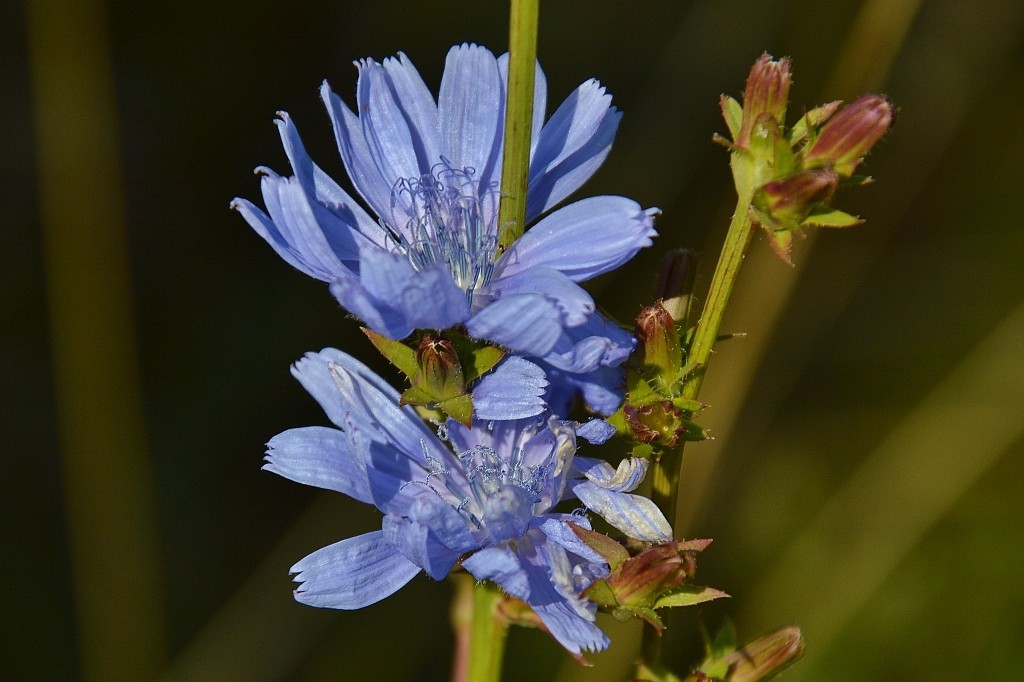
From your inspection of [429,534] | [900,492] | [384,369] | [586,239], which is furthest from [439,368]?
[900,492]

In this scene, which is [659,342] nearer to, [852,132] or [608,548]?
[608,548]

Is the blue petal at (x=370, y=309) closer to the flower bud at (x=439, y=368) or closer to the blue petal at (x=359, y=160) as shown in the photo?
the flower bud at (x=439, y=368)

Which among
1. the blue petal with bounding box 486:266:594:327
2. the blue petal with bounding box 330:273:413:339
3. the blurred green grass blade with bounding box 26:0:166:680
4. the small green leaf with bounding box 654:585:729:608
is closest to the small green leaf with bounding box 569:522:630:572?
the small green leaf with bounding box 654:585:729:608

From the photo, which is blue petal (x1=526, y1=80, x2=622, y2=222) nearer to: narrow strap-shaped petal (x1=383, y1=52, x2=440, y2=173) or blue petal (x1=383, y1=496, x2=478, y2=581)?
narrow strap-shaped petal (x1=383, y1=52, x2=440, y2=173)

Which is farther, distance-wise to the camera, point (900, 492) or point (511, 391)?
point (900, 492)

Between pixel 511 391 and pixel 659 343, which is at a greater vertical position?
pixel 659 343

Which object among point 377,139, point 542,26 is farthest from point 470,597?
point 542,26
